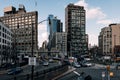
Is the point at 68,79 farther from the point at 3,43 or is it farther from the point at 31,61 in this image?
the point at 3,43

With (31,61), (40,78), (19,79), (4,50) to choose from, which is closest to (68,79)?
(40,78)

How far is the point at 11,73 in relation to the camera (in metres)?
69.9

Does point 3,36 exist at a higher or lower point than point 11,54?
higher

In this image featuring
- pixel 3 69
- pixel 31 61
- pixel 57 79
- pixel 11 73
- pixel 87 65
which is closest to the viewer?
pixel 31 61

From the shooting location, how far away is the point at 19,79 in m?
36.1

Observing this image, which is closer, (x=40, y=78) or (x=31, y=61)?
(x=31, y=61)

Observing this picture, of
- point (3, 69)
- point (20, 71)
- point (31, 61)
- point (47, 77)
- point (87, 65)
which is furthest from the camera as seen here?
point (87, 65)

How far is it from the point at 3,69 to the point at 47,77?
43.6m

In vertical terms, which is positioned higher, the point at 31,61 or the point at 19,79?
the point at 31,61

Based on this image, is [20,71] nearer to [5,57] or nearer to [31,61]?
[31,61]

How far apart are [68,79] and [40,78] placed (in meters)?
15.6

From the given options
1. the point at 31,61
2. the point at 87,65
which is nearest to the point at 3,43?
the point at 87,65

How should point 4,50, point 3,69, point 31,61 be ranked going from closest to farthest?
Result: point 31,61, point 3,69, point 4,50

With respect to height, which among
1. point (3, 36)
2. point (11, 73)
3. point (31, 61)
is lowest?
point (11, 73)
